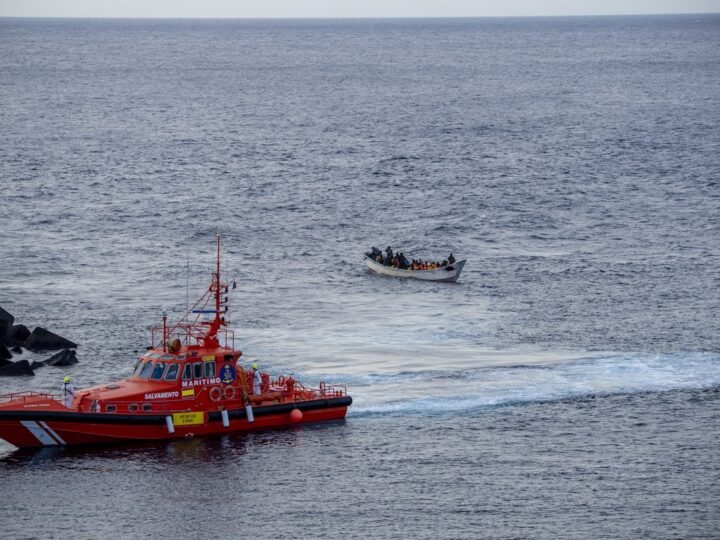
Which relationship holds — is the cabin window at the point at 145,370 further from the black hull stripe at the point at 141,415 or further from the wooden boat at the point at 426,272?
the wooden boat at the point at 426,272

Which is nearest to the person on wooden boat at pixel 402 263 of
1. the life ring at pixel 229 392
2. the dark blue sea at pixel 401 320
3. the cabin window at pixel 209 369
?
the dark blue sea at pixel 401 320

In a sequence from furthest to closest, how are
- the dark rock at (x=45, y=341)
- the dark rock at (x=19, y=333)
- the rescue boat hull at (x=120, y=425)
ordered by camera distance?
the dark rock at (x=19, y=333) → the dark rock at (x=45, y=341) → the rescue boat hull at (x=120, y=425)

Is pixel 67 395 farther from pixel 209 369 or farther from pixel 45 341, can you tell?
pixel 45 341

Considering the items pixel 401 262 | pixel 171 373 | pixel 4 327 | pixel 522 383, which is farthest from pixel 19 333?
pixel 401 262

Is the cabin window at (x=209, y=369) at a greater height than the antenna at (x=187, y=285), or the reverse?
the cabin window at (x=209, y=369)

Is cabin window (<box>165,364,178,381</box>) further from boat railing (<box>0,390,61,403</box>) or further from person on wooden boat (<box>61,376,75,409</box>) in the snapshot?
boat railing (<box>0,390,61,403</box>)

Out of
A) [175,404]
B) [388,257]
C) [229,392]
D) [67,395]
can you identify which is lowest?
[388,257]

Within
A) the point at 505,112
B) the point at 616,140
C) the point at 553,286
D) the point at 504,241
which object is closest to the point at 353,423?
the point at 553,286
